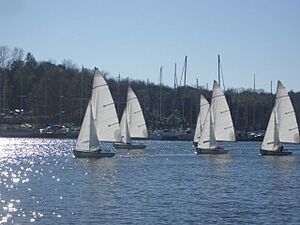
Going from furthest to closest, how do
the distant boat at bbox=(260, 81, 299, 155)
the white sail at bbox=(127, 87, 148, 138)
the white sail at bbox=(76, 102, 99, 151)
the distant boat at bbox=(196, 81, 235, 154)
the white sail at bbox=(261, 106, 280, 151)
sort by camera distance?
the white sail at bbox=(127, 87, 148, 138) < the distant boat at bbox=(196, 81, 235, 154) < the distant boat at bbox=(260, 81, 299, 155) < the white sail at bbox=(261, 106, 280, 151) < the white sail at bbox=(76, 102, 99, 151)

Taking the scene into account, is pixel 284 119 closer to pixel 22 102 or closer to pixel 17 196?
pixel 17 196

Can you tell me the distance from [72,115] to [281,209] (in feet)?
427

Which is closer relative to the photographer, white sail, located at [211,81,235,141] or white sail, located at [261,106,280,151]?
white sail, located at [261,106,280,151]

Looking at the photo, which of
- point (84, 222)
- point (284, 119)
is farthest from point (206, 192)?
point (284, 119)

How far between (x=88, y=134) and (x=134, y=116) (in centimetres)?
2690

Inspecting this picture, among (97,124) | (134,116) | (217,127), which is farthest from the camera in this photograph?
(134,116)

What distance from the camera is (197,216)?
115ft

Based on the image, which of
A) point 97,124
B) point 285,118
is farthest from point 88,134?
point 285,118

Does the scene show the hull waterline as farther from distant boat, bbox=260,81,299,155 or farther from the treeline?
the treeline

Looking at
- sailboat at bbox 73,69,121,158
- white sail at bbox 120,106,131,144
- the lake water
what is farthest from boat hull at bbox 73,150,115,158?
white sail at bbox 120,106,131,144

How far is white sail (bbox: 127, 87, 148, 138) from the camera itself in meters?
95.2

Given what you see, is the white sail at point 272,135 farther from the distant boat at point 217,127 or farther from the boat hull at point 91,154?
the boat hull at point 91,154

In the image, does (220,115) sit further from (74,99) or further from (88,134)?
(74,99)

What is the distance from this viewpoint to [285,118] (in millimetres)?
83562
